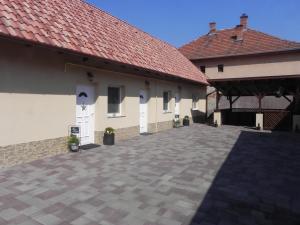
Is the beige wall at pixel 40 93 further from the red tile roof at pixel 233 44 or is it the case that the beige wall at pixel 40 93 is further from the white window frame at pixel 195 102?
the red tile roof at pixel 233 44

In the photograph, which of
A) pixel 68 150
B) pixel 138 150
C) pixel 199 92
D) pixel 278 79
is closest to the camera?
pixel 68 150

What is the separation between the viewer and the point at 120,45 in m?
11.8

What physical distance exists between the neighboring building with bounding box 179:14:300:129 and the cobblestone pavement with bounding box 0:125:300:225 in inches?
436

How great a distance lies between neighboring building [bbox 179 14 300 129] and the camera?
777 inches

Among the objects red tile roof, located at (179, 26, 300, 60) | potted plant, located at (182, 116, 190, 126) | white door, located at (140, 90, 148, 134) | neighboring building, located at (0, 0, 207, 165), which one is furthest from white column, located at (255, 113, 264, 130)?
red tile roof, located at (179, 26, 300, 60)

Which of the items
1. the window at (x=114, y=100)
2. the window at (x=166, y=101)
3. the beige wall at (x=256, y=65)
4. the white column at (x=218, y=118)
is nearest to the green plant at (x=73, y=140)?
the window at (x=114, y=100)

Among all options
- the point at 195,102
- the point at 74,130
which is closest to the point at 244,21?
the point at 195,102

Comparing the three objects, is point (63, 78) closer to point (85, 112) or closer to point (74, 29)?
point (85, 112)

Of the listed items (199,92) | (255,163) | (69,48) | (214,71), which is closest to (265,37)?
(214,71)

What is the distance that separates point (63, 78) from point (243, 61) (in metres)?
19.5

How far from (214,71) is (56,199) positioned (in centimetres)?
2268

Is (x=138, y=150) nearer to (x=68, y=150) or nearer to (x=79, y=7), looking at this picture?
(x=68, y=150)

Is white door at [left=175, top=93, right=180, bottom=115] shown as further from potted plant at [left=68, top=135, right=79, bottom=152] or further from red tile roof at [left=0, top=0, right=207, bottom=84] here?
potted plant at [left=68, top=135, right=79, bottom=152]

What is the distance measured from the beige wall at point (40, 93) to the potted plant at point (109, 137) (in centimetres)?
23
